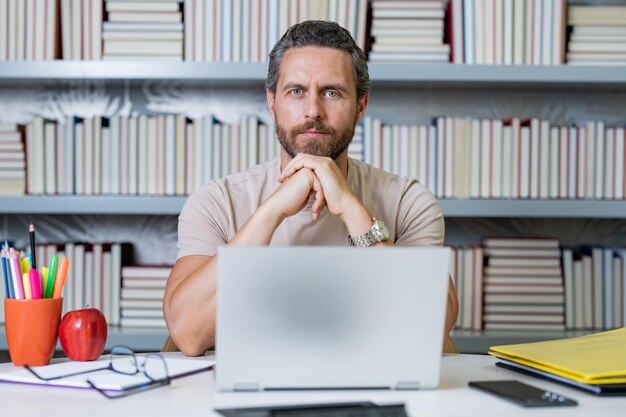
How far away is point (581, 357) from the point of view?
123 centimetres

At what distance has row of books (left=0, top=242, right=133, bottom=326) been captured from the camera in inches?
95.7

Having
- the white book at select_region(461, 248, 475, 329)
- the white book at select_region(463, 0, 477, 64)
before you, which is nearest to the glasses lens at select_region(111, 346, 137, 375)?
the white book at select_region(461, 248, 475, 329)

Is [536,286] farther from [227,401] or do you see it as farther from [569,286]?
[227,401]

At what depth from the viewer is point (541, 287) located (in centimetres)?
244

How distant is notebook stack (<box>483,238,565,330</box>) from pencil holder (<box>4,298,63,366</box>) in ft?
4.80

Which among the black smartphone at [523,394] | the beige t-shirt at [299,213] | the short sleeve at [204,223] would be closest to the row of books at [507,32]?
the beige t-shirt at [299,213]

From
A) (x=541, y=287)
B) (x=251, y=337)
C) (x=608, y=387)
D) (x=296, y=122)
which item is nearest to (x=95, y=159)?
(x=296, y=122)

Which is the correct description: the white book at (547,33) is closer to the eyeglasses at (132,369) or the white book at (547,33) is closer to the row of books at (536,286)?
the row of books at (536,286)

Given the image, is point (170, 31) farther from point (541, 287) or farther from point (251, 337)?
point (251, 337)

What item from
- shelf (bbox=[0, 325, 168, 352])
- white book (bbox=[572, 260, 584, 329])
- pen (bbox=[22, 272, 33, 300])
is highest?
pen (bbox=[22, 272, 33, 300])

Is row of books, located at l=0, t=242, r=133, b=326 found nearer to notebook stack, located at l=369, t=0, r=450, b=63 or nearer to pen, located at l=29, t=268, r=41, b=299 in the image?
notebook stack, located at l=369, t=0, r=450, b=63

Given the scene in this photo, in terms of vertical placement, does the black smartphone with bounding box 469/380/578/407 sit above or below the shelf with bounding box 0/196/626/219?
below

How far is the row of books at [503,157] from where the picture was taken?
2.41m

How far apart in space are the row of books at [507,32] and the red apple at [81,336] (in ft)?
4.67
